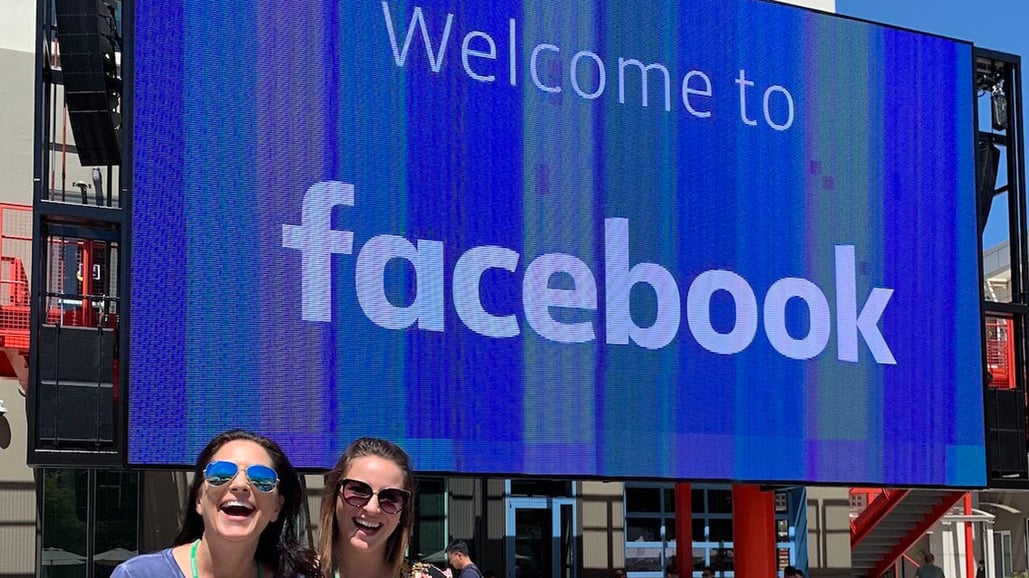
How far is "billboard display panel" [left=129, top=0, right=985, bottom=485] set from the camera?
1507 cm

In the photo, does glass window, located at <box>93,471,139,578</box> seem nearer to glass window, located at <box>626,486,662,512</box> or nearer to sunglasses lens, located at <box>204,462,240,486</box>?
glass window, located at <box>626,486,662,512</box>

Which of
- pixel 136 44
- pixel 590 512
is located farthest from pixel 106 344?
pixel 590 512

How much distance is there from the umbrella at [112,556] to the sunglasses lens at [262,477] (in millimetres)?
16108

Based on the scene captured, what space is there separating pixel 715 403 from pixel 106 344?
280 inches

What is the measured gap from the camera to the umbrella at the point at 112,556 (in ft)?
64.1

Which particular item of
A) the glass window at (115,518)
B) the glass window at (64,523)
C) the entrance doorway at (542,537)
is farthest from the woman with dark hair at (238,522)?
the entrance doorway at (542,537)

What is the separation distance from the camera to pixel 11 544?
62.8 feet

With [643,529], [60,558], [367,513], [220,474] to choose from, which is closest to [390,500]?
[367,513]

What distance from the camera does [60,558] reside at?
19297 mm

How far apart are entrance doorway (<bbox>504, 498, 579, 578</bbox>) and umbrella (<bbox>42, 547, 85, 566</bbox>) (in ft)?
21.0

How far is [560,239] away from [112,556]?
24.4 feet

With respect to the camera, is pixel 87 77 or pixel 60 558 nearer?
pixel 87 77

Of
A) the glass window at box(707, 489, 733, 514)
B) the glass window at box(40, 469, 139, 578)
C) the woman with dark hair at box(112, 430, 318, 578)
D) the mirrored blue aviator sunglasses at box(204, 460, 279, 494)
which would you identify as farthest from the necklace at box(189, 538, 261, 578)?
the glass window at box(707, 489, 733, 514)

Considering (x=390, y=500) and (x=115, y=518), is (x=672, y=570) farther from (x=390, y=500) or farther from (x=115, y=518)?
(x=390, y=500)
